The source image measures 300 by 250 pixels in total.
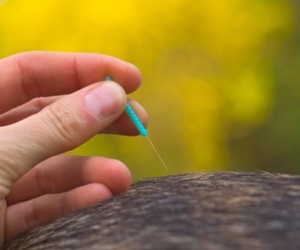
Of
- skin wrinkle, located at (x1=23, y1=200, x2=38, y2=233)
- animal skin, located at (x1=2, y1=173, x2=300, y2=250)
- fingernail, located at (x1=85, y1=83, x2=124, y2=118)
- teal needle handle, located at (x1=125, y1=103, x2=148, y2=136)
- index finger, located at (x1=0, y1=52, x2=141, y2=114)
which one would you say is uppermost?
index finger, located at (x1=0, y1=52, x2=141, y2=114)

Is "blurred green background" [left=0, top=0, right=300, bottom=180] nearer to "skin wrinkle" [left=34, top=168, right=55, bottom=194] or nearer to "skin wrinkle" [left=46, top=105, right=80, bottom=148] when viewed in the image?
"skin wrinkle" [left=34, top=168, right=55, bottom=194]

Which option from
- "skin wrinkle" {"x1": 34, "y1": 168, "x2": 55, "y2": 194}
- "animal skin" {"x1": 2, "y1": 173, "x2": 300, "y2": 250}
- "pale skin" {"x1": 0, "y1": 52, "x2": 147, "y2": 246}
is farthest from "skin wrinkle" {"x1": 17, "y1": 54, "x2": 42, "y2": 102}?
"animal skin" {"x1": 2, "y1": 173, "x2": 300, "y2": 250}

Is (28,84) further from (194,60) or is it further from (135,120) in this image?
(194,60)

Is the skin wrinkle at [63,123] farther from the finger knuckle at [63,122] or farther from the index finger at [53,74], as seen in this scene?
the index finger at [53,74]

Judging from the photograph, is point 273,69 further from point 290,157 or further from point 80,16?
point 80,16

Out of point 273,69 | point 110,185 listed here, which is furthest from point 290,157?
point 110,185

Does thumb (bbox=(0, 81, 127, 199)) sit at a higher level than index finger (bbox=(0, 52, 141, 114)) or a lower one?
lower

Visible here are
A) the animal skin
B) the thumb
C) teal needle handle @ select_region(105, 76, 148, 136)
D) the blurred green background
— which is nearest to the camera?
the animal skin
